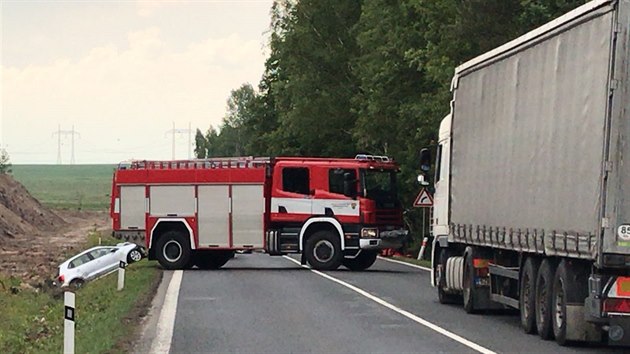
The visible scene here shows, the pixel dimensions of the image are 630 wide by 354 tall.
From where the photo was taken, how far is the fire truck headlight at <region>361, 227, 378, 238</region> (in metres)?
37.5

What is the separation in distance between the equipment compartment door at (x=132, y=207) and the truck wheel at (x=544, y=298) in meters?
22.8

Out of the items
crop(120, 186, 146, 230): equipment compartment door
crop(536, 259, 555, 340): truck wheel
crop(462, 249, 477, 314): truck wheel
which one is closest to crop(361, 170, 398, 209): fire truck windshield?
crop(120, 186, 146, 230): equipment compartment door

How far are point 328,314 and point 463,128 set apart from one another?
155 inches

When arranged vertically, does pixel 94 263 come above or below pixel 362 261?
below

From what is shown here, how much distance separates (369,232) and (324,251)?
135 centimetres

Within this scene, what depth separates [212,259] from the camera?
40594 millimetres

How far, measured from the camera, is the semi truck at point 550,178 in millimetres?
15031

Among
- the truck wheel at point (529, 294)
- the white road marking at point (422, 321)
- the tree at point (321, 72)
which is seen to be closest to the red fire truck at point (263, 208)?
the white road marking at point (422, 321)

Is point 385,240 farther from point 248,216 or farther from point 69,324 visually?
point 69,324

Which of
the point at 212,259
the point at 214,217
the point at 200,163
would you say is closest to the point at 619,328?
the point at 214,217

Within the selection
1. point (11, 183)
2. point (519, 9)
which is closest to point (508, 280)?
point (519, 9)

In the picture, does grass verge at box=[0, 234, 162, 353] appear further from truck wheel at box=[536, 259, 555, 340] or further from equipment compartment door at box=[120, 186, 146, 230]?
truck wheel at box=[536, 259, 555, 340]

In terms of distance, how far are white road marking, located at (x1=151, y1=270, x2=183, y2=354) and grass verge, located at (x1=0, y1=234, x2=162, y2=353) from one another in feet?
1.18

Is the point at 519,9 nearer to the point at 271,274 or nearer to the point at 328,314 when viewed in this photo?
the point at 271,274
